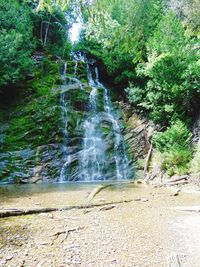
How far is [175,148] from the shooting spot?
39.8 feet

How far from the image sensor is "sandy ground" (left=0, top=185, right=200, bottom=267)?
12.1ft

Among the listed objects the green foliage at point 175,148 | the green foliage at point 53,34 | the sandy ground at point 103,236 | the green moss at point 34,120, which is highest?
the green foliage at point 53,34

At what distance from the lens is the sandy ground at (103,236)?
12.1ft

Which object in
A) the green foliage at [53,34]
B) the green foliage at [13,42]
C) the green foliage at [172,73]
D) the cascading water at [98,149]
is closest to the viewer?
the green foliage at [172,73]

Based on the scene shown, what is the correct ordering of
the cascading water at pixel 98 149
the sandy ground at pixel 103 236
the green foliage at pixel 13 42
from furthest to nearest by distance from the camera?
the green foliage at pixel 13 42 → the cascading water at pixel 98 149 → the sandy ground at pixel 103 236

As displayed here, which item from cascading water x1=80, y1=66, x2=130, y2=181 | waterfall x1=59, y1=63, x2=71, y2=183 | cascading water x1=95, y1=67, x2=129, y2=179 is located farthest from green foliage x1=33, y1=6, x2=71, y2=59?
cascading water x1=95, y1=67, x2=129, y2=179

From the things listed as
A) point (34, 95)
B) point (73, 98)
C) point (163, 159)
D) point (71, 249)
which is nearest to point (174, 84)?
point (163, 159)

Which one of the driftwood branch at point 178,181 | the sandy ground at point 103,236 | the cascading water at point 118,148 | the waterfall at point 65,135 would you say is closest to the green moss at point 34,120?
the waterfall at point 65,135

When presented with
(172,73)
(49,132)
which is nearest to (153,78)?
(172,73)

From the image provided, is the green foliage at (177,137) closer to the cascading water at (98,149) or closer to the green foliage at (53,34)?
the cascading water at (98,149)

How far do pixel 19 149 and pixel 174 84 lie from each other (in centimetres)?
887

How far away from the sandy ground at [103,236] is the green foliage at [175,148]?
434 centimetres

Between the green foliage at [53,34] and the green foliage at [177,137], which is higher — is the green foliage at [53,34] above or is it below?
above

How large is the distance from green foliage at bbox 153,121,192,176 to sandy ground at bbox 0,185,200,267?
14.2 feet
